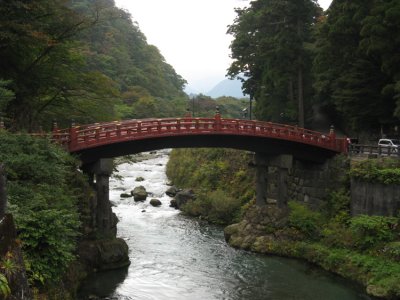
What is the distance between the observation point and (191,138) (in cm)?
2911

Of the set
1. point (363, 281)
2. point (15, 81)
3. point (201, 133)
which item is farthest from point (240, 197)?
point (15, 81)

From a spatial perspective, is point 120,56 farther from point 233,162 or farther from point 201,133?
point 201,133

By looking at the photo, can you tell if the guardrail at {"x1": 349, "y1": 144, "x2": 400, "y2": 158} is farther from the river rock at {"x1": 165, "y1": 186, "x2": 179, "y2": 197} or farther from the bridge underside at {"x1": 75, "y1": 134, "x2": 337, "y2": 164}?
the river rock at {"x1": 165, "y1": 186, "x2": 179, "y2": 197}

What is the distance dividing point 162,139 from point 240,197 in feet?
39.7

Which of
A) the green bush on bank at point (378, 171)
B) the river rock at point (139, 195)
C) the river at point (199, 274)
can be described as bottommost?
the river at point (199, 274)

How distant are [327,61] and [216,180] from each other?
14.7 metres

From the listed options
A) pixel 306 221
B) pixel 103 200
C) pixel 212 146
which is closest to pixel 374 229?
pixel 306 221

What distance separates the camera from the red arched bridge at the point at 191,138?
24953 millimetres

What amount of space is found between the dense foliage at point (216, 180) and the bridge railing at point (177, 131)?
833 cm

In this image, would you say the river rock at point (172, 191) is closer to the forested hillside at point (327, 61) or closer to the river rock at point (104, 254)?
the forested hillside at point (327, 61)

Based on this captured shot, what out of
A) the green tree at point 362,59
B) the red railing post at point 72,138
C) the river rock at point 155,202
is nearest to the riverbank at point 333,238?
the green tree at point 362,59

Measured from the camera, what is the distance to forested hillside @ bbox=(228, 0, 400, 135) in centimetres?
2981

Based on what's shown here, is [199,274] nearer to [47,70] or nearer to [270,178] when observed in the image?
A: [270,178]

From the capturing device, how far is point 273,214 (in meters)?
30.3
